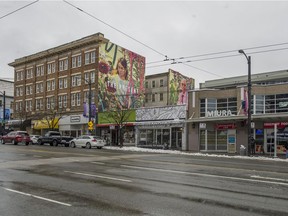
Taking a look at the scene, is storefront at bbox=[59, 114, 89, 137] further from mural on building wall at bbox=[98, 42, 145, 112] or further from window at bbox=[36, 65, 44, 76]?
window at bbox=[36, 65, 44, 76]

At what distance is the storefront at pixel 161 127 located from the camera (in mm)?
39531

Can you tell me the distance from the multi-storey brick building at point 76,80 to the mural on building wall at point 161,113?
350 inches

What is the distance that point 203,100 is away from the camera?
3806 cm

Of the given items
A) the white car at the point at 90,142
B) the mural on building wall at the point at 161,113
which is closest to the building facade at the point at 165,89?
the mural on building wall at the point at 161,113

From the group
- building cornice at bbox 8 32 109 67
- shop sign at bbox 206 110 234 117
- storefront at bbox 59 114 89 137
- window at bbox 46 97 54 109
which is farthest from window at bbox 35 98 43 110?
shop sign at bbox 206 110 234 117

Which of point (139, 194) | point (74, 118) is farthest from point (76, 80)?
point (139, 194)

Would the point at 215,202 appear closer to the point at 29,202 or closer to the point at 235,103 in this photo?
the point at 29,202

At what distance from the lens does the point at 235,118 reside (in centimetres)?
3344

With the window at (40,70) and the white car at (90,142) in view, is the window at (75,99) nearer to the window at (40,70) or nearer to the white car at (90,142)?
the window at (40,70)

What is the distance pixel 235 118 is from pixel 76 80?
31.4m

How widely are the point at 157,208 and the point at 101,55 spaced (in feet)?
157

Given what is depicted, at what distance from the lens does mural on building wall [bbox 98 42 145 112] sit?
53.9 meters

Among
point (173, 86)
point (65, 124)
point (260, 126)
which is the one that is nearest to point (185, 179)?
point (260, 126)

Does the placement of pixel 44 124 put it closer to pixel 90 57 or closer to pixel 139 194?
pixel 90 57
